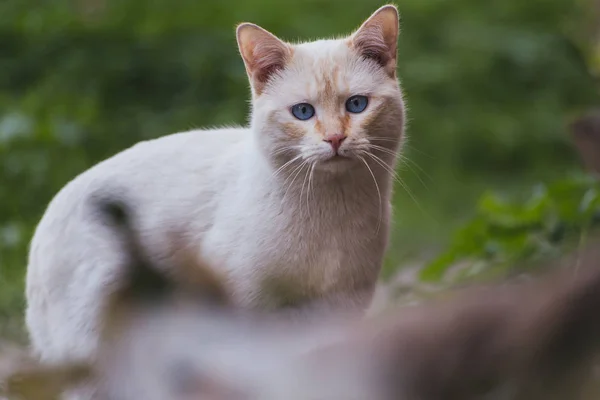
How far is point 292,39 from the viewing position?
6.65 metres

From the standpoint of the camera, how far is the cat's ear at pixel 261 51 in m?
2.99

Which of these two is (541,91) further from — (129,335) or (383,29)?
(129,335)

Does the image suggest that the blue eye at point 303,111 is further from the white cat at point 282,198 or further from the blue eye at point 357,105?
the blue eye at point 357,105

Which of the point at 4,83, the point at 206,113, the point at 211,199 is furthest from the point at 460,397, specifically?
the point at 4,83

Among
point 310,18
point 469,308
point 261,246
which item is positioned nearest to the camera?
point 469,308

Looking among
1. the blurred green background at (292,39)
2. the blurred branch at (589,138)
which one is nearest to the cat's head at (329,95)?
the blurred branch at (589,138)

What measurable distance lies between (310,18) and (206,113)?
120 centimetres

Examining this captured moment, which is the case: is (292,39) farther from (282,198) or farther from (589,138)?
(589,138)

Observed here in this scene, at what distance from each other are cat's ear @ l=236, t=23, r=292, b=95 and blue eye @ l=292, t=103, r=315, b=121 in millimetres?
156

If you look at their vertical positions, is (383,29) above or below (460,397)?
above

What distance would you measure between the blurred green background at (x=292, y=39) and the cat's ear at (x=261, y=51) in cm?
247

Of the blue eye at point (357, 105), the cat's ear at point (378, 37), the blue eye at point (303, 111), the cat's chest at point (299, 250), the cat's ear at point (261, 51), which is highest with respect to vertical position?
the cat's ear at point (378, 37)

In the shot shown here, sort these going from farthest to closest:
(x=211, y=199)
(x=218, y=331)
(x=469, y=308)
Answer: (x=211, y=199), (x=218, y=331), (x=469, y=308)

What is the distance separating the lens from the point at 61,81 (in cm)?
653
